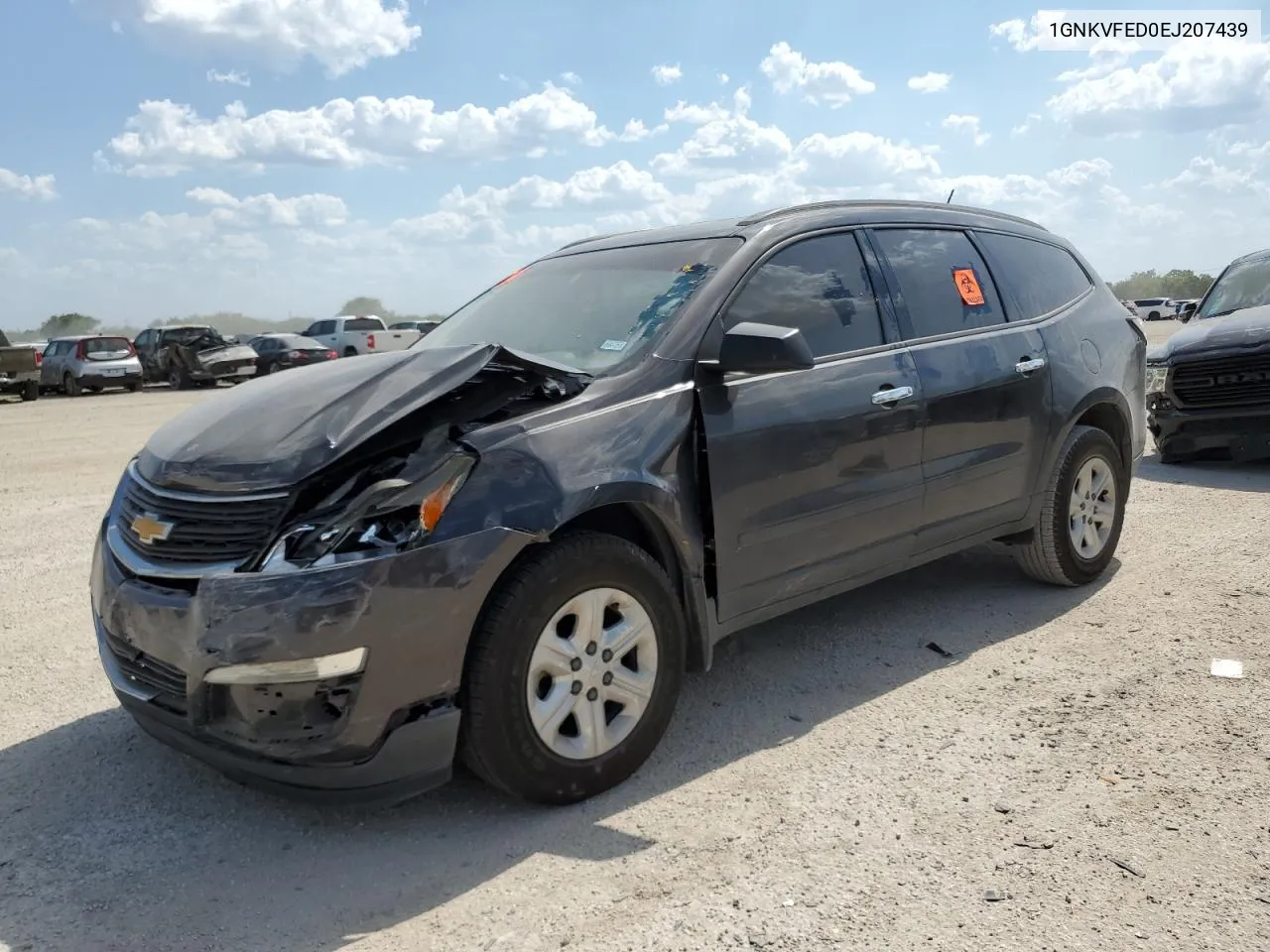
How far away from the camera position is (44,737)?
390 cm

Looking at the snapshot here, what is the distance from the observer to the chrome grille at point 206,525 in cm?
299

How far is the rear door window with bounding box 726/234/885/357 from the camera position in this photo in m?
3.91

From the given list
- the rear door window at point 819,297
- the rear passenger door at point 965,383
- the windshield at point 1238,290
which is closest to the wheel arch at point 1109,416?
the rear passenger door at point 965,383

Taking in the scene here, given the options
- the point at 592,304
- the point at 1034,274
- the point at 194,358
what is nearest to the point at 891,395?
the point at 592,304

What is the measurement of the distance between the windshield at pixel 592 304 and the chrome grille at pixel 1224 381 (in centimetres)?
592

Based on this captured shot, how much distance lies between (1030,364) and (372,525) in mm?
3279

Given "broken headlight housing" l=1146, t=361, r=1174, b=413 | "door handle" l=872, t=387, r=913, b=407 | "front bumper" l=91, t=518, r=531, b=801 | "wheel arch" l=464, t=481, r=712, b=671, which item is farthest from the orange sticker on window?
"broken headlight housing" l=1146, t=361, r=1174, b=413

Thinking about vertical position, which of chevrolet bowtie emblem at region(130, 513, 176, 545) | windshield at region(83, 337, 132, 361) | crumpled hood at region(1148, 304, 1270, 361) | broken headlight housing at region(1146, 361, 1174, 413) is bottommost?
broken headlight housing at region(1146, 361, 1174, 413)

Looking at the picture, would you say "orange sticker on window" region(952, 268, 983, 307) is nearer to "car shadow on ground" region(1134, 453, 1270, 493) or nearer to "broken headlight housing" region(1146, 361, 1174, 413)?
"car shadow on ground" region(1134, 453, 1270, 493)

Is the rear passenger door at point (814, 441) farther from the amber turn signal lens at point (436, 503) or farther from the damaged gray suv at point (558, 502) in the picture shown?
the amber turn signal lens at point (436, 503)

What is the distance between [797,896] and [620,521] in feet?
4.32

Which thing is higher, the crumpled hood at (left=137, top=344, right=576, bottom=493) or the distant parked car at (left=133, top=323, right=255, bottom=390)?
the distant parked car at (left=133, top=323, right=255, bottom=390)

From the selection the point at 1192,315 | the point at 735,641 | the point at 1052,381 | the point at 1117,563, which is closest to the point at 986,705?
the point at 735,641

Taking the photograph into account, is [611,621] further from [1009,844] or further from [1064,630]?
[1064,630]
